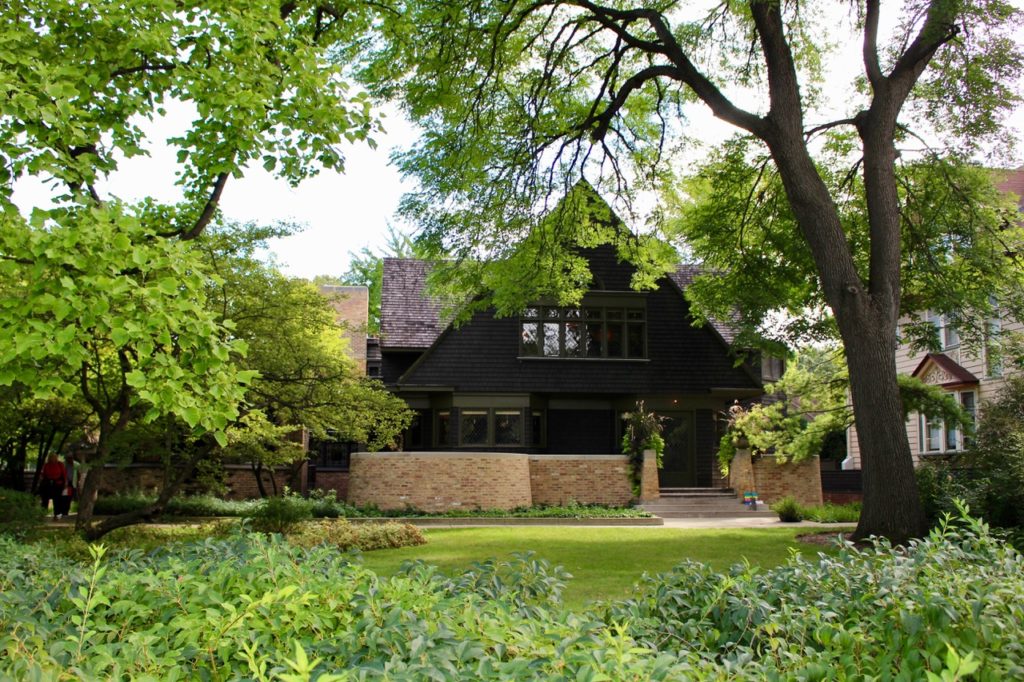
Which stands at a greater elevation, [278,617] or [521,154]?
[521,154]

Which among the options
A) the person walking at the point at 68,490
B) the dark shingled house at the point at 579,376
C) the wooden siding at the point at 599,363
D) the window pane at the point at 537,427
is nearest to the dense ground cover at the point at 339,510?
the person walking at the point at 68,490

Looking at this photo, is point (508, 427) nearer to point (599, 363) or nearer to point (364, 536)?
point (599, 363)

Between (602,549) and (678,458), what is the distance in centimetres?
1451

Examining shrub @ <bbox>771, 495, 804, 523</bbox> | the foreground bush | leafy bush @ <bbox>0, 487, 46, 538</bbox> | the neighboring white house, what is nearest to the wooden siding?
the neighboring white house

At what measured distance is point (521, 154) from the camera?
1669 centimetres

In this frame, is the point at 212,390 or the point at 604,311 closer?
the point at 212,390

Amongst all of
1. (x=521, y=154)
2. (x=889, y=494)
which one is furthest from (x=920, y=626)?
(x=521, y=154)

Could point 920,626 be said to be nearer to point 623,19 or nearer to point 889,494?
point 889,494

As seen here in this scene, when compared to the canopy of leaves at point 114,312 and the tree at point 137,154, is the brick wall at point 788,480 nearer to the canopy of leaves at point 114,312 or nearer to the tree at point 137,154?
the tree at point 137,154

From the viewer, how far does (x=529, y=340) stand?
1110 inches

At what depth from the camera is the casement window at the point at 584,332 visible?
28.2 meters

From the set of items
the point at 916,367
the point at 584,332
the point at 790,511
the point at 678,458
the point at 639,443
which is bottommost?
the point at 790,511

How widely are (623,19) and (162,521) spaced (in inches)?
586

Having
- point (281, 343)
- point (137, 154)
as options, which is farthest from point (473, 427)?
point (137, 154)
